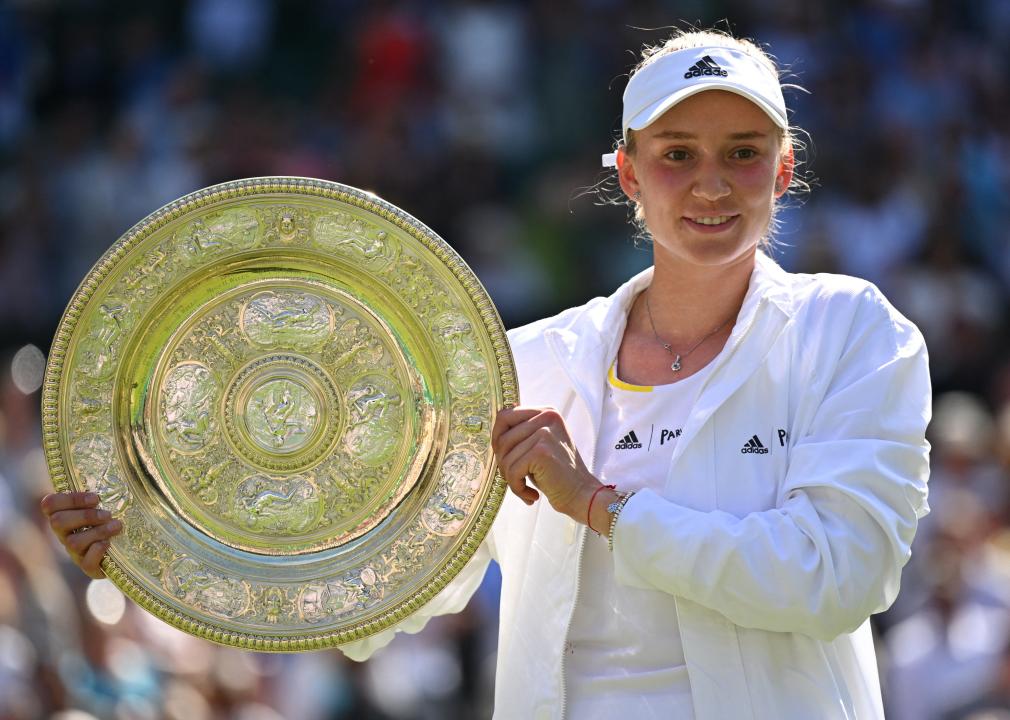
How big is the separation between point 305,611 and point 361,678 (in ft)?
10.8

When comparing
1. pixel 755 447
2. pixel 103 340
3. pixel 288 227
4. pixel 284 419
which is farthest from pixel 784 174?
pixel 103 340

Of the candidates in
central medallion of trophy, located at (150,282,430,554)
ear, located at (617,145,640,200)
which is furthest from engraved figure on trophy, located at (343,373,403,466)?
ear, located at (617,145,640,200)

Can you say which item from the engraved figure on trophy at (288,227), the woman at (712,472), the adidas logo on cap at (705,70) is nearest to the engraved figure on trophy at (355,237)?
the engraved figure on trophy at (288,227)

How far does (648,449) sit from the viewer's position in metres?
2.71

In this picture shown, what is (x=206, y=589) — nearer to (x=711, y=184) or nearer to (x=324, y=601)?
(x=324, y=601)

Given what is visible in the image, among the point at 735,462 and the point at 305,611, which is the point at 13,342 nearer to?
the point at 305,611

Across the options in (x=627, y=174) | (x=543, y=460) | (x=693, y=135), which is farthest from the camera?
(x=627, y=174)

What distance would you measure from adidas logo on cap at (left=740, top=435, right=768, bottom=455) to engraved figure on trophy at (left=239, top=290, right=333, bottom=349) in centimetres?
80

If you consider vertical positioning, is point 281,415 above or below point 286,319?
below

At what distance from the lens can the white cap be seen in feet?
8.70

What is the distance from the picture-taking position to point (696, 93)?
8.81ft

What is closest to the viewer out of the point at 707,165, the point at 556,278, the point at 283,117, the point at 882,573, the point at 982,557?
the point at 882,573

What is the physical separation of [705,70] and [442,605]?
112 centimetres

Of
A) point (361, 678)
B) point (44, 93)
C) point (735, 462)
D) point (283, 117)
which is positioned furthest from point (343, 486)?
point (44, 93)
